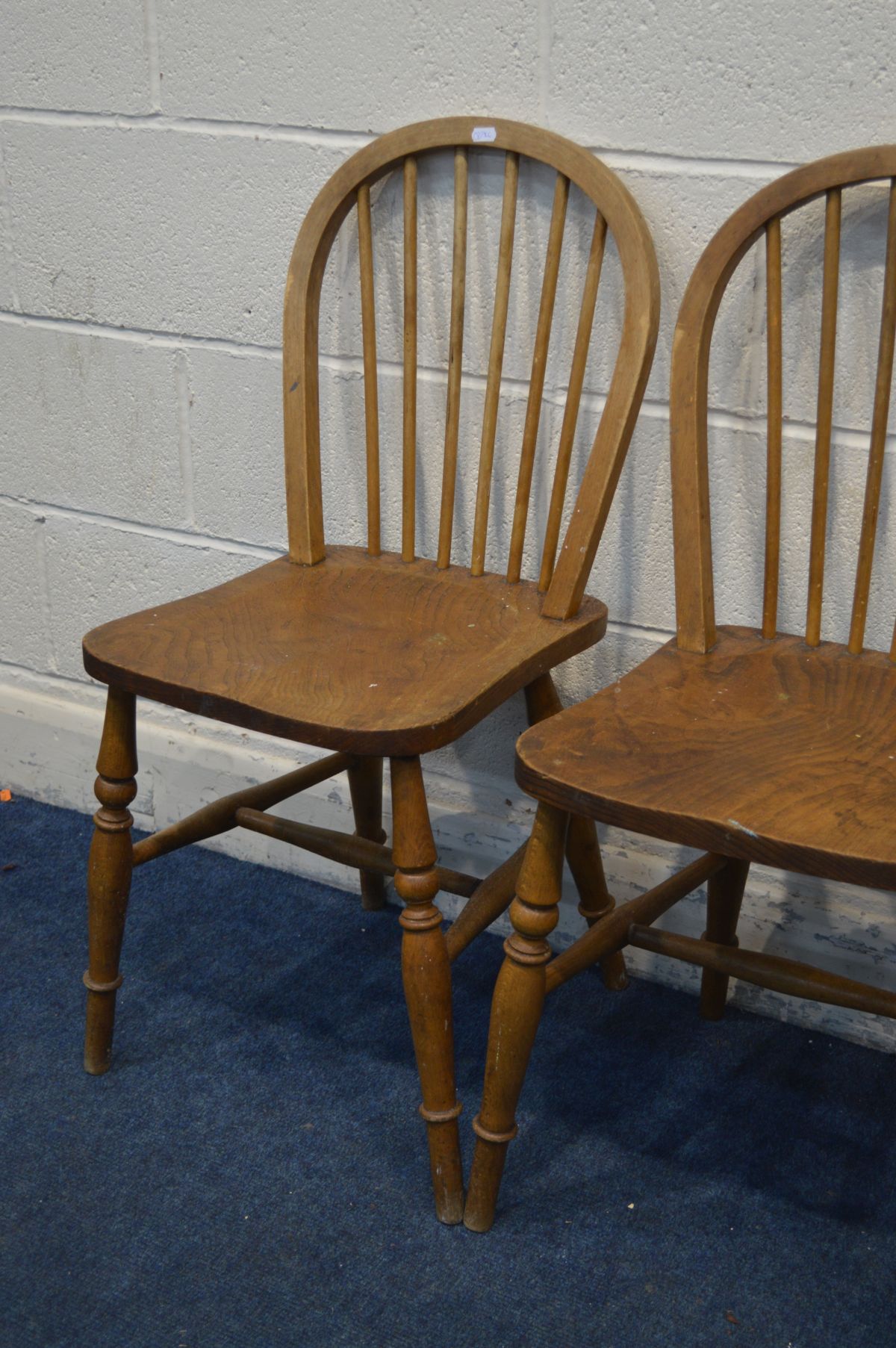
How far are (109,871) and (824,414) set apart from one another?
838 millimetres

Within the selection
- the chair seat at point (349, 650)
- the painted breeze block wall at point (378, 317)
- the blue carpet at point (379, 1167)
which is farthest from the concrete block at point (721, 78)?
the blue carpet at point (379, 1167)

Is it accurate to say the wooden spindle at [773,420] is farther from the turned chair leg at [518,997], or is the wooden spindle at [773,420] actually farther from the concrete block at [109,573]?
the concrete block at [109,573]

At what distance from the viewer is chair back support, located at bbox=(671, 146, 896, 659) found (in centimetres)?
123

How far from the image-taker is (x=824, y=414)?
1262 millimetres

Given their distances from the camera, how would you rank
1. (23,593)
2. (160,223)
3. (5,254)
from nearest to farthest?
1. (160,223)
2. (5,254)
3. (23,593)

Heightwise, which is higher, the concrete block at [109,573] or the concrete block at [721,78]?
the concrete block at [721,78]

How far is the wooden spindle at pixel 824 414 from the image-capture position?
4.00 ft

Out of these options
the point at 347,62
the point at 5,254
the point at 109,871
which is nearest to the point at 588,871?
the point at 109,871

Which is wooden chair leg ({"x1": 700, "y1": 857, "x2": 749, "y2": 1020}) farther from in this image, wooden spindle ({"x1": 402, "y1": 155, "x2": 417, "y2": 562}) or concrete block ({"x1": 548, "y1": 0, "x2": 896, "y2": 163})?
concrete block ({"x1": 548, "y1": 0, "x2": 896, "y2": 163})

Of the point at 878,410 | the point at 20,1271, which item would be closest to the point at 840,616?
the point at 878,410

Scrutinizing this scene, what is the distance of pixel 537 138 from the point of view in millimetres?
1340

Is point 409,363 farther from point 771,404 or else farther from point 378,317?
point 771,404

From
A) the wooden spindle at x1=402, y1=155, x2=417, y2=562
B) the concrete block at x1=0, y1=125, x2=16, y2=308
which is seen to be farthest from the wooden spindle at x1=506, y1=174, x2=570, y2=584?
the concrete block at x1=0, y1=125, x2=16, y2=308

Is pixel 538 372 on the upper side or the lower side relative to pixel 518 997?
upper
